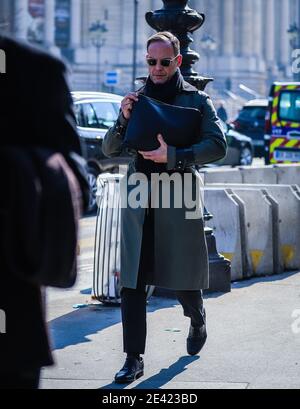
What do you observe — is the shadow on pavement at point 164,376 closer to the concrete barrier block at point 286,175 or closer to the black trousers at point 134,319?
the black trousers at point 134,319

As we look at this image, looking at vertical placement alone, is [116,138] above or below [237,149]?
above

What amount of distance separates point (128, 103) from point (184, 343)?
1.68 meters

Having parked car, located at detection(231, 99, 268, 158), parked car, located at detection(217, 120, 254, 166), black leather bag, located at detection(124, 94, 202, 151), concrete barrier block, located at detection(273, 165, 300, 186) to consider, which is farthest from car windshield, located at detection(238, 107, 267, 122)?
black leather bag, located at detection(124, 94, 202, 151)

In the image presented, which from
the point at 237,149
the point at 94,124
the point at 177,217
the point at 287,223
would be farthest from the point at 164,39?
the point at 237,149

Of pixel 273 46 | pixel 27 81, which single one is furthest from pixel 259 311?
pixel 273 46

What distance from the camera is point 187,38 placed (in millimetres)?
8648

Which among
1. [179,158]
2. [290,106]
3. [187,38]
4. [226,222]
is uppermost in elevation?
[187,38]

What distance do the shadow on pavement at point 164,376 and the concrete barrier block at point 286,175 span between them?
7.99 metres

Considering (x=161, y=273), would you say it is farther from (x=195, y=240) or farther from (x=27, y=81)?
(x=27, y=81)

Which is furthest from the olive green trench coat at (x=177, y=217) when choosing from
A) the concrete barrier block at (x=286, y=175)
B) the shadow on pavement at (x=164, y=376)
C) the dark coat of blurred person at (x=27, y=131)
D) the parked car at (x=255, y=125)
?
the parked car at (x=255, y=125)

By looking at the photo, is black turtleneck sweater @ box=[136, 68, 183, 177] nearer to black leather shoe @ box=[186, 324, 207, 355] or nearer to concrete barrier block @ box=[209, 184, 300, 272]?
black leather shoe @ box=[186, 324, 207, 355]

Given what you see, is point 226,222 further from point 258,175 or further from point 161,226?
point 258,175

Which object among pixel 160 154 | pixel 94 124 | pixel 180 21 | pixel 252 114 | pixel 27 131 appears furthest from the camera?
pixel 252 114
